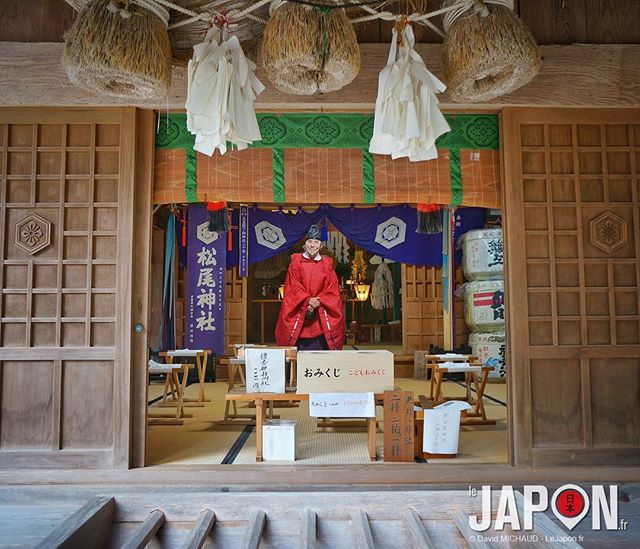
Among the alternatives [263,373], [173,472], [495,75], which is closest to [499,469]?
[263,373]

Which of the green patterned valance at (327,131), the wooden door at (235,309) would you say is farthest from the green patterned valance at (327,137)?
the wooden door at (235,309)

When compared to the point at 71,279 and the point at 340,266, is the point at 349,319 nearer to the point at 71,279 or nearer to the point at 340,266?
the point at 340,266

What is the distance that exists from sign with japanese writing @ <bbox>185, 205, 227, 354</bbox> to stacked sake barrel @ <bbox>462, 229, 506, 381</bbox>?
407 centimetres

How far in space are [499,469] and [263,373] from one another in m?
1.89

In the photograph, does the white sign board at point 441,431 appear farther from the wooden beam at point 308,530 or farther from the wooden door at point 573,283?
the wooden beam at point 308,530

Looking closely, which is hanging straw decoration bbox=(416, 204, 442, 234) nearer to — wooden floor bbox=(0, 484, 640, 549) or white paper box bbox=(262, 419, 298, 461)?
white paper box bbox=(262, 419, 298, 461)

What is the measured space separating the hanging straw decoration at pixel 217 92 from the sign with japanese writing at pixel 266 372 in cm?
203

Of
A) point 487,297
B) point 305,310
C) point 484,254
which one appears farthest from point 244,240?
point 487,297

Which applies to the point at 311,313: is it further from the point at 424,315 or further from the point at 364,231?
the point at 424,315

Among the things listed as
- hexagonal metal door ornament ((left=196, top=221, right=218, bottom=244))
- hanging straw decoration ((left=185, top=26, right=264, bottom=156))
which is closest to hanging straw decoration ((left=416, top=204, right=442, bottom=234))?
hexagonal metal door ornament ((left=196, top=221, right=218, bottom=244))

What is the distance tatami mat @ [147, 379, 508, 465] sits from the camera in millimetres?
4094

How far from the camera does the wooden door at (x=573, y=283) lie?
3.78 meters

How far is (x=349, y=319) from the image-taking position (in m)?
14.6

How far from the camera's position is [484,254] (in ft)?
29.3
